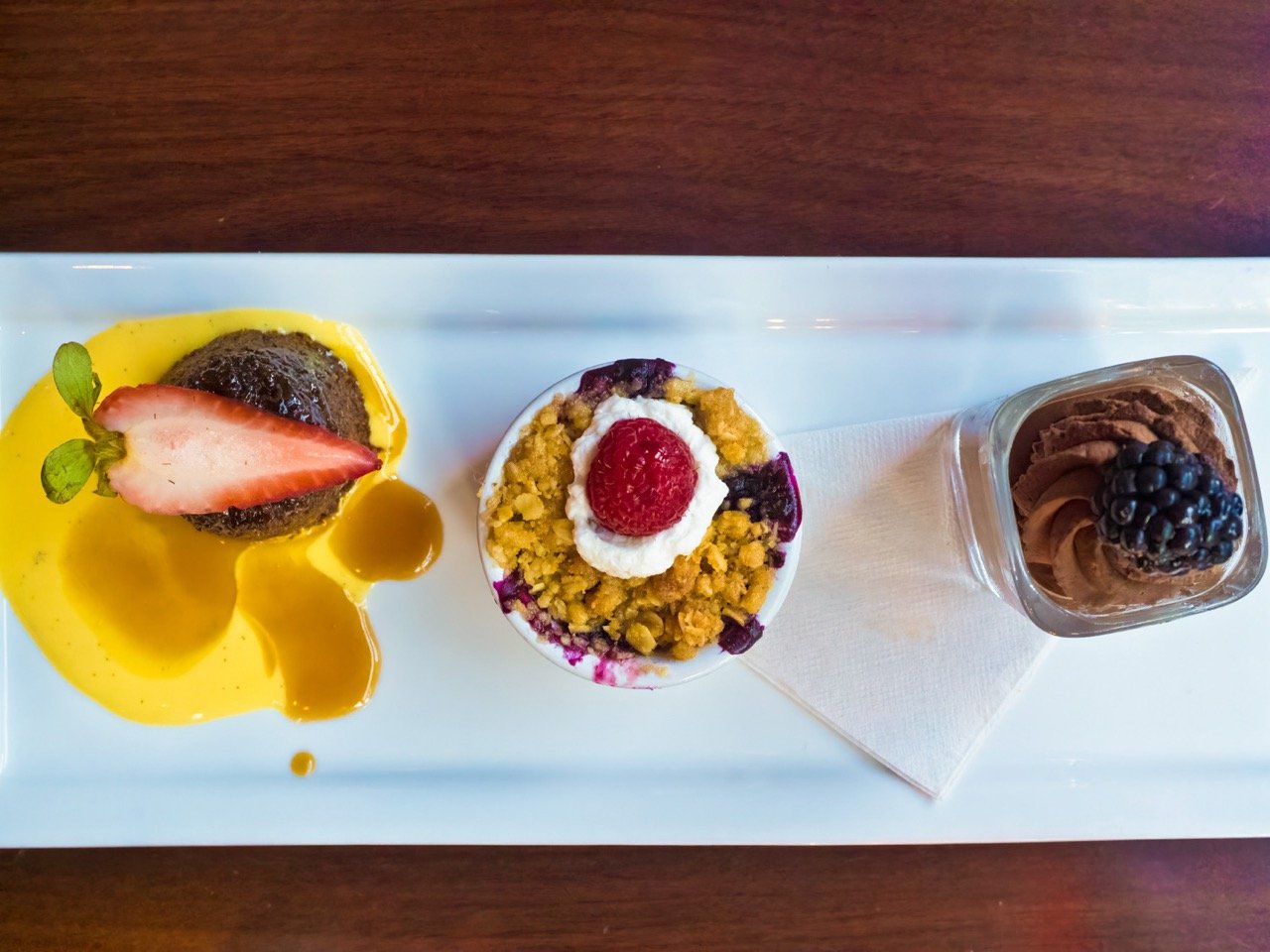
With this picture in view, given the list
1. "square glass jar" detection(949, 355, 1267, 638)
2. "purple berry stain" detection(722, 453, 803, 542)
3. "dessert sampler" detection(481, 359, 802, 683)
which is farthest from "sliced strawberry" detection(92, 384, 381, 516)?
"square glass jar" detection(949, 355, 1267, 638)

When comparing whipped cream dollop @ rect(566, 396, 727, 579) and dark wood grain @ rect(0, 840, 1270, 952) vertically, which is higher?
whipped cream dollop @ rect(566, 396, 727, 579)

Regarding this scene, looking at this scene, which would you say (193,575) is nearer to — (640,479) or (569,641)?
(569,641)

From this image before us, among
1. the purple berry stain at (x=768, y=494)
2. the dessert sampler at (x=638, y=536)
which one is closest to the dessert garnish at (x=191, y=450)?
the dessert sampler at (x=638, y=536)

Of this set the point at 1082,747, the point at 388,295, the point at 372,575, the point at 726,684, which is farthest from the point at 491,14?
the point at 1082,747

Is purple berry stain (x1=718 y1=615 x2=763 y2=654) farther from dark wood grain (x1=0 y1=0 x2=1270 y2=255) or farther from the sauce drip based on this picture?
dark wood grain (x1=0 y1=0 x2=1270 y2=255)

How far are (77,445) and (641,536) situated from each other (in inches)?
Answer: 31.0

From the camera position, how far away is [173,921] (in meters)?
1.46

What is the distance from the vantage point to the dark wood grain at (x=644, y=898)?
1450 mm

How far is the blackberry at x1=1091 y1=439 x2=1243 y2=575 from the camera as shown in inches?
41.9

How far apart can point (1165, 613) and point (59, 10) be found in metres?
1.90

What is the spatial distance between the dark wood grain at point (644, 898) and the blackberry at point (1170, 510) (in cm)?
64

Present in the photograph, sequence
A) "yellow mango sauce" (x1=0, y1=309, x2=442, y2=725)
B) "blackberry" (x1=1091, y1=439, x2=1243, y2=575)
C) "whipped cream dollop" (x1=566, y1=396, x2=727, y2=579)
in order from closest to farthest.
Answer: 1. "blackberry" (x1=1091, y1=439, x2=1243, y2=575)
2. "whipped cream dollop" (x1=566, y1=396, x2=727, y2=579)
3. "yellow mango sauce" (x1=0, y1=309, x2=442, y2=725)

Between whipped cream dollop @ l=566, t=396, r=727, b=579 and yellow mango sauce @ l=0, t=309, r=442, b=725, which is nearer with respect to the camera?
whipped cream dollop @ l=566, t=396, r=727, b=579

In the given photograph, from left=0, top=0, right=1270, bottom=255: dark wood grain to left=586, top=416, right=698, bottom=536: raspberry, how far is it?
450mm
